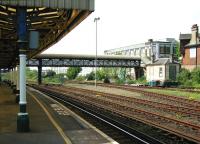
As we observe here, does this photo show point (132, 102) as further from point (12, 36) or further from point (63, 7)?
point (63, 7)

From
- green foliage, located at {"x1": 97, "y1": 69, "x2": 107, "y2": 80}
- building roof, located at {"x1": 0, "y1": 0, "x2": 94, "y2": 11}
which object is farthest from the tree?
building roof, located at {"x1": 0, "y1": 0, "x2": 94, "y2": 11}

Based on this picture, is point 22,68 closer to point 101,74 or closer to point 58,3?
point 58,3

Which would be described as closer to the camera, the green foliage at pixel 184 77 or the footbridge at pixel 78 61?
the green foliage at pixel 184 77

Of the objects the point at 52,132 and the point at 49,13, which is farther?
the point at 49,13

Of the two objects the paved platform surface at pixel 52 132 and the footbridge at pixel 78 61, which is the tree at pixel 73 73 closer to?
the footbridge at pixel 78 61

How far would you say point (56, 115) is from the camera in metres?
19.8

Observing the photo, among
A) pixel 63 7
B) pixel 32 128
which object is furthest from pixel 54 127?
pixel 63 7

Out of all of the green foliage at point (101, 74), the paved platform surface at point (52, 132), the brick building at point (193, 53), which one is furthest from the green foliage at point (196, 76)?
the green foliage at point (101, 74)

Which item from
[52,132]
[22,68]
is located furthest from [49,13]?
[52,132]

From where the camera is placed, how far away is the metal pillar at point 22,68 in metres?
13.9

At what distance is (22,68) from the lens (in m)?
13.9

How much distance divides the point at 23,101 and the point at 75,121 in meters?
4.02

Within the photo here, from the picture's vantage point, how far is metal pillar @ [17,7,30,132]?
1388 centimetres

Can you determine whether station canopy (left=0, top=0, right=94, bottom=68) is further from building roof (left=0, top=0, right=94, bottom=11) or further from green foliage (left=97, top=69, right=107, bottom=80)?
green foliage (left=97, top=69, right=107, bottom=80)
